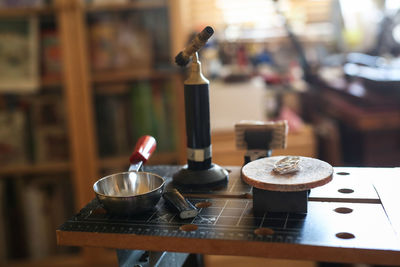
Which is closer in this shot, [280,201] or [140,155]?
[280,201]

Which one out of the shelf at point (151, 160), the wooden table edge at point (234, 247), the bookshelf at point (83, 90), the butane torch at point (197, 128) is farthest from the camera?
the shelf at point (151, 160)

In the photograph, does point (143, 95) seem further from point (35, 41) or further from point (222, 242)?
point (222, 242)

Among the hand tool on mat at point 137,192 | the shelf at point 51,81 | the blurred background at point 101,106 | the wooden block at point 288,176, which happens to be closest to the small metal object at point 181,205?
the hand tool on mat at point 137,192

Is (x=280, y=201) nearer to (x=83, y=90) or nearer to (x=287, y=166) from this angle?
(x=287, y=166)

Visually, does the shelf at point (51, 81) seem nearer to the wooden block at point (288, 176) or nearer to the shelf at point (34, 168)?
the shelf at point (34, 168)

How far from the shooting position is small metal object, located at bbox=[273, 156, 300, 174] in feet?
3.27

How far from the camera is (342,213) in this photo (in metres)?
0.97

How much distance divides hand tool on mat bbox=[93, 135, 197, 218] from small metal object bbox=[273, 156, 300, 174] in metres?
0.18

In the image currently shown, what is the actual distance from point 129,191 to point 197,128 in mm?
206

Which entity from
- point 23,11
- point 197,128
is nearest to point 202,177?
point 197,128

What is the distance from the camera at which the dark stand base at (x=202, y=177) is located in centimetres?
114

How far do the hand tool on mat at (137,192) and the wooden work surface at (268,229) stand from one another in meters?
0.02

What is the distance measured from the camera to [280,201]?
0.97 m

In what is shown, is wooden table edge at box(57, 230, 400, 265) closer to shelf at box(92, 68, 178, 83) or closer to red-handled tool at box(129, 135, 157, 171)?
red-handled tool at box(129, 135, 157, 171)
